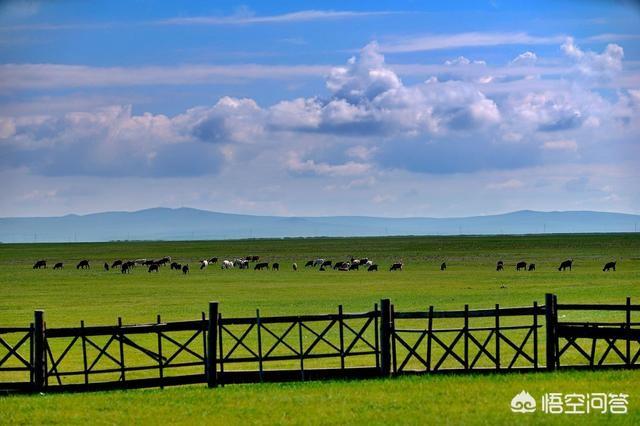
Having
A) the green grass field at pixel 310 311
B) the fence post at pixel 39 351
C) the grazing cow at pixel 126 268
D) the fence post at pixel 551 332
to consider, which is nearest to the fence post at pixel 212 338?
the green grass field at pixel 310 311

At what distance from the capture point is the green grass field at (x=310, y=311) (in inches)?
816

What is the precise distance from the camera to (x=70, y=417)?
824 inches

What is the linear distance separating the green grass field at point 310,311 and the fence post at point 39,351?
0.75m

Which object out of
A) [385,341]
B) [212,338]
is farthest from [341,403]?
[212,338]

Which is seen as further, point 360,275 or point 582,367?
point 360,275

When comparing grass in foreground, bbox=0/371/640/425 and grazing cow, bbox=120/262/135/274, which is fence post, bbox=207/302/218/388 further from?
grazing cow, bbox=120/262/135/274

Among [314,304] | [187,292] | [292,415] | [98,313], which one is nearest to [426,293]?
[314,304]

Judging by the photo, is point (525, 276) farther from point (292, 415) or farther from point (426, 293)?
point (292, 415)

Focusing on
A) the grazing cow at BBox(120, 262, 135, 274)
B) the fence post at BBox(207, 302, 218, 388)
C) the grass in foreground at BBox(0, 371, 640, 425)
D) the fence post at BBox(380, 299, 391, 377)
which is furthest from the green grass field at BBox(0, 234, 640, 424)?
the grazing cow at BBox(120, 262, 135, 274)

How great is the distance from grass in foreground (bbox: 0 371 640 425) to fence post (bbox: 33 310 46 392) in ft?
1.99

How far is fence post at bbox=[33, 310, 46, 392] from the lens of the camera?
953 inches

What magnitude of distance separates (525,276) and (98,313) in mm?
43150

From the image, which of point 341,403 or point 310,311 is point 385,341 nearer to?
point 341,403

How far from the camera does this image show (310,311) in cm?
4941
